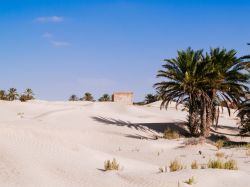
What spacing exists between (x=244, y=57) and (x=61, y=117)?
14052mm

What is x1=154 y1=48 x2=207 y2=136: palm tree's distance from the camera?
971 inches

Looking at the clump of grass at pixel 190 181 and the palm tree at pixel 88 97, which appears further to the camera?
the palm tree at pixel 88 97

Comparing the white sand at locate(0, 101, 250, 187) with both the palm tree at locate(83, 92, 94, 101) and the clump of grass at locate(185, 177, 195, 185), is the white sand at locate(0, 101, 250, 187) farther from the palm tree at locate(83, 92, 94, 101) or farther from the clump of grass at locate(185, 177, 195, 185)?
the palm tree at locate(83, 92, 94, 101)

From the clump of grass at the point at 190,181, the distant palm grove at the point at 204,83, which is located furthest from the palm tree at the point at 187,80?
the clump of grass at the point at 190,181

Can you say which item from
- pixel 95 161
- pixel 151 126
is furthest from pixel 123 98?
pixel 95 161

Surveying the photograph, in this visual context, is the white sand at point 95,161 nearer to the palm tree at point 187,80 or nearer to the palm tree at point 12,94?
the palm tree at point 187,80

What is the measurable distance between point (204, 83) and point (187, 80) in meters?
1.24

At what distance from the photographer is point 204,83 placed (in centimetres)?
2461

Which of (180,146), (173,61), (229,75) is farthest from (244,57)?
(180,146)

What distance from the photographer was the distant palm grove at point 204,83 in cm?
2472

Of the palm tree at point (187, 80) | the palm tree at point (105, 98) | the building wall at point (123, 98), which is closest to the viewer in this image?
the palm tree at point (187, 80)


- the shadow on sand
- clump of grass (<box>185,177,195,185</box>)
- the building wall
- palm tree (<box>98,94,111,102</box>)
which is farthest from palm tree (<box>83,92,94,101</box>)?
clump of grass (<box>185,177,195,185</box>)

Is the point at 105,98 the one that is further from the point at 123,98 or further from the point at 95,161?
the point at 95,161

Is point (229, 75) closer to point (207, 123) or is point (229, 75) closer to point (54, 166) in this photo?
point (207, 123)
